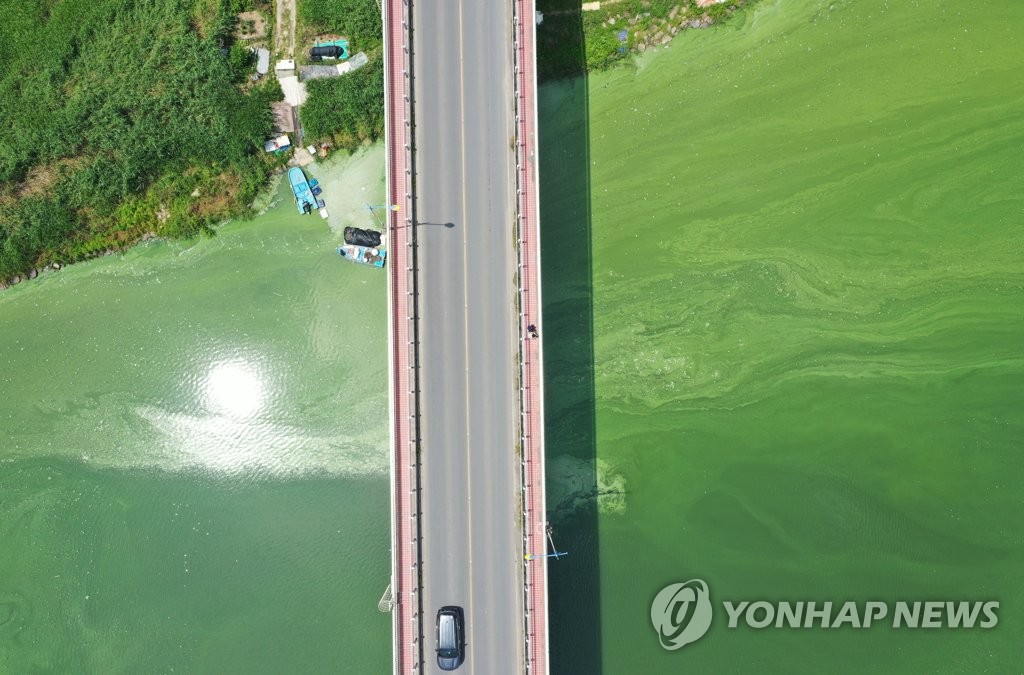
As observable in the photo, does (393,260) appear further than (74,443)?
No

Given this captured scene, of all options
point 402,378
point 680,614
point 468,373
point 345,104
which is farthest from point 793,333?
point 345,104

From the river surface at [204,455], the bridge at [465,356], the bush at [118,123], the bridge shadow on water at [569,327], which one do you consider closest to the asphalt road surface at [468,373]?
the bridge at [465,356]

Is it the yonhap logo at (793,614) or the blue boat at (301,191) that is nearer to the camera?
the yonhap logo at (793,614)

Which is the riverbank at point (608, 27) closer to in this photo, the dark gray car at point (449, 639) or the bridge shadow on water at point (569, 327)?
the bridge shadow on water at point (569, 327)

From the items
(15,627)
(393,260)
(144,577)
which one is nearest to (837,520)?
(393,260)

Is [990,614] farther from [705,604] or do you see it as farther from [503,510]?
[503,510]

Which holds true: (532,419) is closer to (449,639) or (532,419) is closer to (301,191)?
(449,639)
